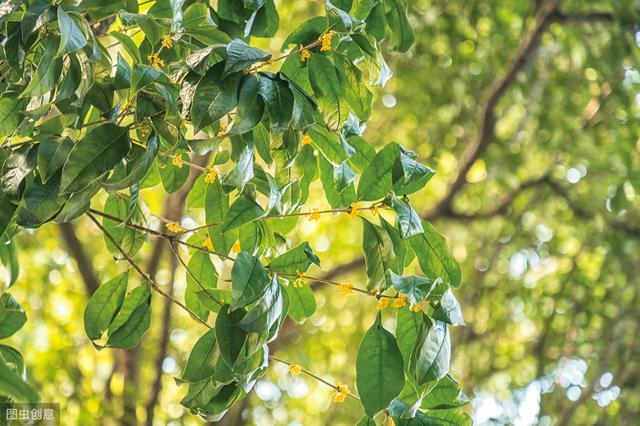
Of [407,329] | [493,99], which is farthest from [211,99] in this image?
[493,99]

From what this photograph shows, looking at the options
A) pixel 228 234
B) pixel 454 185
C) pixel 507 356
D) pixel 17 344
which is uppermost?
pixel 228 234

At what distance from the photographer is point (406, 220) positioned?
0.67m

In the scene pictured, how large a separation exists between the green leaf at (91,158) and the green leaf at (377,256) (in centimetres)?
21

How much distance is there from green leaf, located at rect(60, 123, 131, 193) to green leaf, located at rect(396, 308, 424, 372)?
27 cm

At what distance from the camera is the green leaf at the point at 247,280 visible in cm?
64

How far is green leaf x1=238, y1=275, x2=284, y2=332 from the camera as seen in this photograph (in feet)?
2.12

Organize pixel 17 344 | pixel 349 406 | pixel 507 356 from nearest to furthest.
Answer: pixel 17 344, pixel 349 406, pixel 507 356

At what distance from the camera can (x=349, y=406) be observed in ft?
7.72

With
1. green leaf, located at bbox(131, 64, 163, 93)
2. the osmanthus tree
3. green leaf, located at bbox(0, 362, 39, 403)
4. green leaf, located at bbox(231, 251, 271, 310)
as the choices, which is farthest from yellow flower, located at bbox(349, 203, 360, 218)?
green leaf, located at bbox(0, 362, 39, 403)

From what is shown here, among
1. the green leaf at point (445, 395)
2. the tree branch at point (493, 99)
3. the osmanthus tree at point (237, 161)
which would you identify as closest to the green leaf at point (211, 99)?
the osmanthus tree at point (237, 161)

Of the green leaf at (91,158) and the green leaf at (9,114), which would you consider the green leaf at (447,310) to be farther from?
the green leaf at (9,114)

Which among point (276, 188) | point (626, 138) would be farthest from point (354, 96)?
point (626, 138)

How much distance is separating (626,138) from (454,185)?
45 centimetres

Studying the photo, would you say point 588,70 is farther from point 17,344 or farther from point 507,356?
point 17,344
